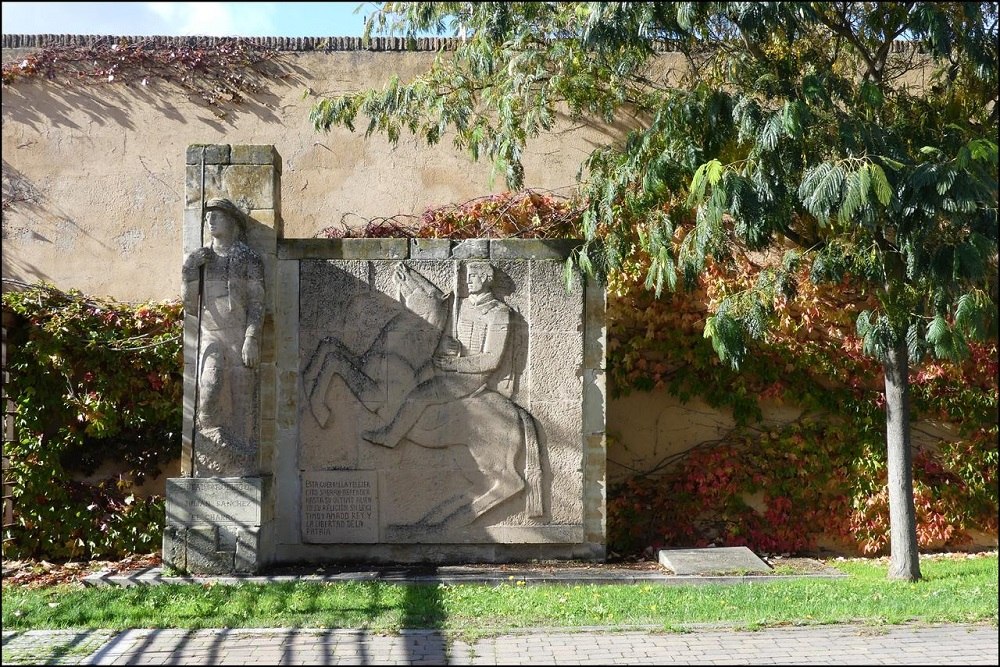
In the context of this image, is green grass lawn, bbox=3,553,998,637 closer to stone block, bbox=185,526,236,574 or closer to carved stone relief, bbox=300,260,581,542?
stone block, bbox=185,526,236,574

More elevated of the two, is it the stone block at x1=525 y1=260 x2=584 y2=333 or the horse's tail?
the stone block at x1=525 y1=260 x2=584 y2=333

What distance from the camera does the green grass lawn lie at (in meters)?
5.97

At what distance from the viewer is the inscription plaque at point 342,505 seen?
791 centimetres

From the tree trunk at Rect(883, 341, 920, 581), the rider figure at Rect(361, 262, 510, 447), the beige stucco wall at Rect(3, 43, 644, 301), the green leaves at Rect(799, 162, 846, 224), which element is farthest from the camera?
the beige stucco wall at Rect(3, 43, 644, 301)

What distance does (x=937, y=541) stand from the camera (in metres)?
9.04

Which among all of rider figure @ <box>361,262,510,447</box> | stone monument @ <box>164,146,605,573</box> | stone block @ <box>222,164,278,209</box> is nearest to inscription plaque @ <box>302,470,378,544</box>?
stone monument @ <box>164,146,605,573</box>

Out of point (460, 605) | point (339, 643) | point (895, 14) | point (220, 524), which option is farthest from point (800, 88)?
point (220, 524)

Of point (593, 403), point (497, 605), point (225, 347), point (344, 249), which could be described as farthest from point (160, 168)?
Answer: point (497, 605)

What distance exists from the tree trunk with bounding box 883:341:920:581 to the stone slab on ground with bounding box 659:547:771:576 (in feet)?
3.05

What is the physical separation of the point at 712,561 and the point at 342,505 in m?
2.83

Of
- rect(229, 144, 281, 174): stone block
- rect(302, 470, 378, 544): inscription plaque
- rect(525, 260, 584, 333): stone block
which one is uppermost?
rect(229, 144, 281, 174): stone block

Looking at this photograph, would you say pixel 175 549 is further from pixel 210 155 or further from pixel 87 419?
pixel 210 155

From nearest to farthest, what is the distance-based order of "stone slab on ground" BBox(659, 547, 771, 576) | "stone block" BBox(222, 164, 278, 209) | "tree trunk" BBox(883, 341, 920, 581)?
"tree trunk" BBox(883, 341, 920, 581) → "stone slab on ground" BBox(659, 547, 771, 576) → "stone block" BBox(222, 164, 278, 209)

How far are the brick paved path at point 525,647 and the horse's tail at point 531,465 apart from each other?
2.17m
